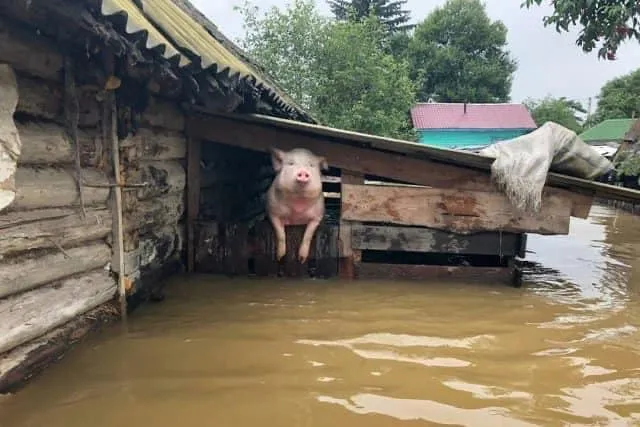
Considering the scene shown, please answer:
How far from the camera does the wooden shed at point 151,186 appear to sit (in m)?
3.01

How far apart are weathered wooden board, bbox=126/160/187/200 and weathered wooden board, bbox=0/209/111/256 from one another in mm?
589

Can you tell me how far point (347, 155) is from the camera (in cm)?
587

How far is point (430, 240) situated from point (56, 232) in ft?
11.9

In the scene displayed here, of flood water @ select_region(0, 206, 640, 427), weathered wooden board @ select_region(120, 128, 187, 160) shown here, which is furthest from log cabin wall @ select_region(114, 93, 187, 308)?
flood water @ select_region(0, 206, 640, 427)

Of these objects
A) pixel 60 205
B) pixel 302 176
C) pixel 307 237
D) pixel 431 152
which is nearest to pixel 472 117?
pixel 431 152

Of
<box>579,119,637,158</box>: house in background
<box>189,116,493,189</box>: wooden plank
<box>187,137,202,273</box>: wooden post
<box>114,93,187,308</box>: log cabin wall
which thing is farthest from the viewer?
<box>579,119,637,158</box>: house in background

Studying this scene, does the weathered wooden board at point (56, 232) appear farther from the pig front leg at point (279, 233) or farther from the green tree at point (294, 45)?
the green tree at point (294, 45)

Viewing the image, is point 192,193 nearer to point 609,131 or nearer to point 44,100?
point 44,100

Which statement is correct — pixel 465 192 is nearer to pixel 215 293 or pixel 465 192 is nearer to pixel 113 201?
pixel 215 293

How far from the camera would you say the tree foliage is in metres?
20.5

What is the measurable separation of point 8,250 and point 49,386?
0.76 m

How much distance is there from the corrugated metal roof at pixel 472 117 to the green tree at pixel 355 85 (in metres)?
11.2

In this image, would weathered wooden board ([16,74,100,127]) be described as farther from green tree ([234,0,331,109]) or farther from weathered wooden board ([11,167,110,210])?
green tree ([234,0,331,109])

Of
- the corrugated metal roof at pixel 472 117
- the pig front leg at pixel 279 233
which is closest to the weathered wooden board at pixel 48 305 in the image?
the pig front leg at pixel 279 233
